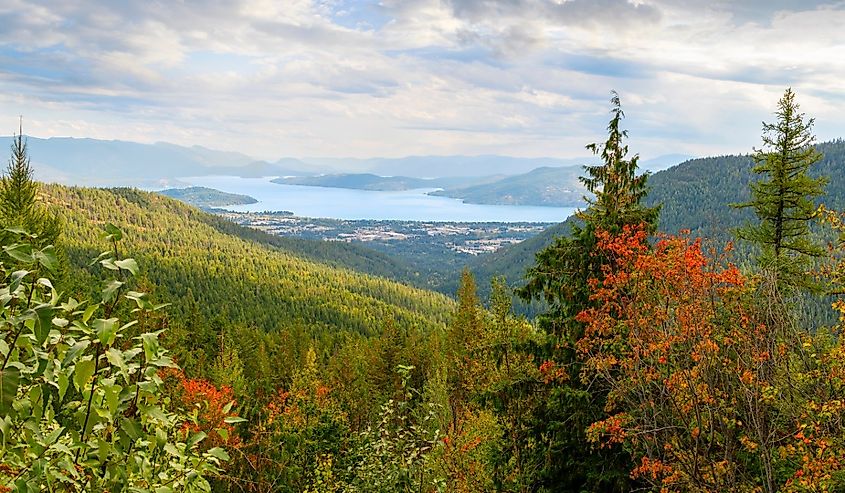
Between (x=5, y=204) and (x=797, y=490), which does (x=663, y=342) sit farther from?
(x=5, y=204)

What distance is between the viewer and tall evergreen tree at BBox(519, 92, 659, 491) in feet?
40.3

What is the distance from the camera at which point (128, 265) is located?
2.40 metres

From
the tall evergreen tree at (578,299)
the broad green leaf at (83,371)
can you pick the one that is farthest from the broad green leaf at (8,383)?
the tall evergreen tree at (578,299)

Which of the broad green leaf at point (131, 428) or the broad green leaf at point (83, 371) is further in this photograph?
the broad green leaf at point (131, 428)

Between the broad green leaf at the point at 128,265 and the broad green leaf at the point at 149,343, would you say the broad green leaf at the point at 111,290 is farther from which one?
the broad green leaf at the point at 149,343

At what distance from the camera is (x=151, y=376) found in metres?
2.70

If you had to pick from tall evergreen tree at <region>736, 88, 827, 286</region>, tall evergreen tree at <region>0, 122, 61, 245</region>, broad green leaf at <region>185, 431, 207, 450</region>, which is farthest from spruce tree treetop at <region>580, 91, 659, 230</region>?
tall evergreen tree at <region>0, 122, 61, 245</region>

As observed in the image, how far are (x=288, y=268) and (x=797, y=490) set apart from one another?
512ft

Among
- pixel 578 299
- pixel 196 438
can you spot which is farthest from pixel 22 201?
pixel 196 438

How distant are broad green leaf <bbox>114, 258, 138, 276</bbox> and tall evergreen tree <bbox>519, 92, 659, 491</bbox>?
1093 centimetres

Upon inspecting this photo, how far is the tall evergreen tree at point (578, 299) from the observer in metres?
12.3

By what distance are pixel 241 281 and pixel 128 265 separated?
5133 inches

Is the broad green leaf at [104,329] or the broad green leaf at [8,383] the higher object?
the broad green leaf at [104,329]

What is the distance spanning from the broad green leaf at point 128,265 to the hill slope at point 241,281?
77491 mm
